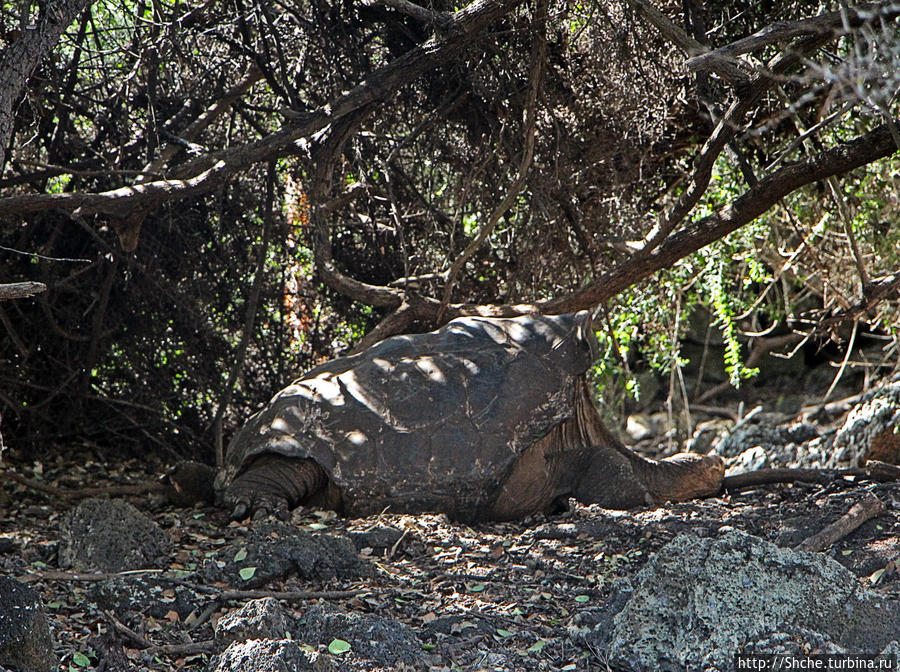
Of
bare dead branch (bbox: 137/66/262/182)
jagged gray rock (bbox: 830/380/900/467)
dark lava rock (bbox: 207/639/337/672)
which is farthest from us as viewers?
jagged gray rock (bbox: 830/380/900/467)

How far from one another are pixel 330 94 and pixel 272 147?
1055mm

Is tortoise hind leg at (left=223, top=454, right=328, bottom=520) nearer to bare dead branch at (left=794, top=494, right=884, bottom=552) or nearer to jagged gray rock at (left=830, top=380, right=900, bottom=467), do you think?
bare dead branch at (left=794, top=494, right=884, bottom=552)

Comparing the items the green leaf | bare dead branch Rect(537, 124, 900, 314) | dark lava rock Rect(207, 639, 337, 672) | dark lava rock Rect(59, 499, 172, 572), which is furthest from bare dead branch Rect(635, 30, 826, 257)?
dark lava rock Rect(59, 499, 172, 572)

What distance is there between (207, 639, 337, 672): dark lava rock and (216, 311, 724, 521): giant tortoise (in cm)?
225

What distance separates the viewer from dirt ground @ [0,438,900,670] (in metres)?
2.99

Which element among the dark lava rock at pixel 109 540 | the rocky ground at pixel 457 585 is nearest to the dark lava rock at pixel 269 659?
the rocky ground at pixel 457 585

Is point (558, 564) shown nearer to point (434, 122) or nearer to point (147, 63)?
point (434, 122)

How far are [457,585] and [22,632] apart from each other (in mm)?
1695

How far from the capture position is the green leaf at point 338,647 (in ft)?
9.23

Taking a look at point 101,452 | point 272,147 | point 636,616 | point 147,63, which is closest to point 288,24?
point 147,63

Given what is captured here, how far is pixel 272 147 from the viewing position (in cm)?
429

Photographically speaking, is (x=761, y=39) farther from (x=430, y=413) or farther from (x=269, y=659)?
(x=430, y=413)

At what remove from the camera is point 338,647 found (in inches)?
112

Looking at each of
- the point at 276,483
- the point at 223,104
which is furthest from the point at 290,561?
the point at 223,104
